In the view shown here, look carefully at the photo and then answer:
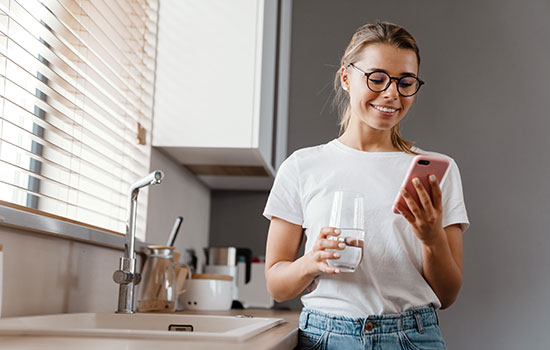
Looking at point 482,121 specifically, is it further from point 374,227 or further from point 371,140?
point 374,227

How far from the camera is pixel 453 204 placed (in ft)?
3.94

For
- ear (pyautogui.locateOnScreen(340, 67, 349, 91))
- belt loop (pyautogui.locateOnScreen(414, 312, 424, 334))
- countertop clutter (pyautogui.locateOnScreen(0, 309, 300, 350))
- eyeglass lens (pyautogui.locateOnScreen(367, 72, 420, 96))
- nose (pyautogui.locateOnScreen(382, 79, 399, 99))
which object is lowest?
countertop clutter (pyautogui.locateOnScreen(0, 309, 300, 350))

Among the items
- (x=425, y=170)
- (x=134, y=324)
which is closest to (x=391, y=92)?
(x=425, y=170)

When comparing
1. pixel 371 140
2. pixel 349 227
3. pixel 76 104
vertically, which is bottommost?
pixel 349 227

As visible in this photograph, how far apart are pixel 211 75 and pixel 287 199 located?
874mm

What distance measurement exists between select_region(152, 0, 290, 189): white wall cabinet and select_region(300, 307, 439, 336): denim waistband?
0.95 meters

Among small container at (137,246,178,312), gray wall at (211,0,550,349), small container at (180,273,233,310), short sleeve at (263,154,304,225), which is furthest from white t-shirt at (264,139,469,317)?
gray wall at (211,0,550,349)

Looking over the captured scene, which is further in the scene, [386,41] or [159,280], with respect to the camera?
[159,280]

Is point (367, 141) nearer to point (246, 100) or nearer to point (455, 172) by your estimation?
point (455, 172)

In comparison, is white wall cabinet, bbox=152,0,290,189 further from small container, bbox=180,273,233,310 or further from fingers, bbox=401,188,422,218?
fingers, bbox=401,188,422,218

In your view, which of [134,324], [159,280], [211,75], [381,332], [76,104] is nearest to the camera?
[381,332]

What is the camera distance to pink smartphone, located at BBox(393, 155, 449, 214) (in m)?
0.99

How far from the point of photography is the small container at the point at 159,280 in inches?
72.6

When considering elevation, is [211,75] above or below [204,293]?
above
